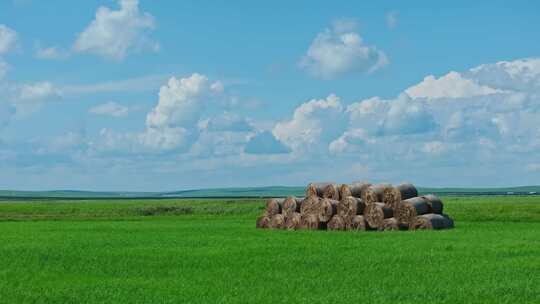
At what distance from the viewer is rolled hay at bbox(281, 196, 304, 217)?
34.2 m

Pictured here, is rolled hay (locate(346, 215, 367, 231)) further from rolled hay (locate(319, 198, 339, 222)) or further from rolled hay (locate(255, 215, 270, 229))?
rolled hay (locate(255, 215, 270, 229))

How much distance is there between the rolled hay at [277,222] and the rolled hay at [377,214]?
14.1 feet

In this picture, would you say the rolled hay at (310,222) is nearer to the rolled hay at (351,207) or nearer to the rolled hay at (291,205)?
the rolled hay at (291,205)

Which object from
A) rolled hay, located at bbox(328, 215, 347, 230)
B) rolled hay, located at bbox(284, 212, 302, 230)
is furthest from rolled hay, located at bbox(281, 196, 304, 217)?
rolled hay, located at bbox(328, 215, 347, 230)

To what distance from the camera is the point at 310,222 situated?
32.9 meters

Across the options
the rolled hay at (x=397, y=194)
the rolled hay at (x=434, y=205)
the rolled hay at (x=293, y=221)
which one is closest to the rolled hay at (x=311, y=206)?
the rolled hay at (x=293, y=221)

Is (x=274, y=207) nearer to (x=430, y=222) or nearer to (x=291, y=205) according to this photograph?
(x=291, y=205)

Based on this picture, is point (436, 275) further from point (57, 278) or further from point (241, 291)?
point (57, 278)

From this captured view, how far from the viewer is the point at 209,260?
61.5 ft

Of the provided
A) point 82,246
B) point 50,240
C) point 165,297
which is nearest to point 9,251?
point 82,246

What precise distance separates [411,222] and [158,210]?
3772cm

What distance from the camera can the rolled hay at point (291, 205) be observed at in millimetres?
34188

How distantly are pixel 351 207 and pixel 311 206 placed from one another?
2.08m

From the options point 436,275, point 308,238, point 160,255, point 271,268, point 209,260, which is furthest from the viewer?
point 308,238
